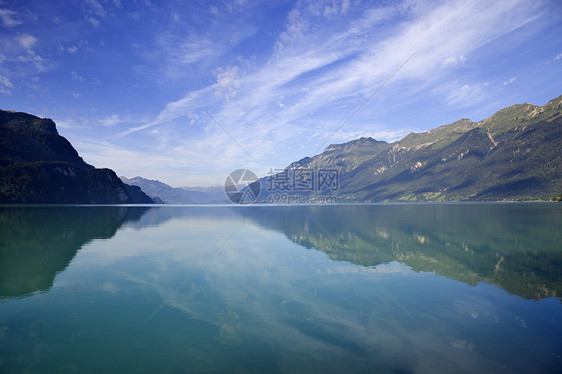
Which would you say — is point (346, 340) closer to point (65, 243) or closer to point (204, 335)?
point (204, 335)

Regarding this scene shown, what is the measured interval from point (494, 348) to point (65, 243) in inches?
1604

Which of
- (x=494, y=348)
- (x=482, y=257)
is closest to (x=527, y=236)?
(x=482, y=257)

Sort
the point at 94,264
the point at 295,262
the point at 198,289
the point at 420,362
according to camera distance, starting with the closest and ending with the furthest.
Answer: the point at 420,362, the point at 198,289, the point at 94,264, the point at 295,262

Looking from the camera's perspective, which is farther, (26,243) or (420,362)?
(26,243)

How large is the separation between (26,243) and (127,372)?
33840mm

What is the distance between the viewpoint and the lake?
9.69m

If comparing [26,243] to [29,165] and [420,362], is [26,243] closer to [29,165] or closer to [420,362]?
[420,362]

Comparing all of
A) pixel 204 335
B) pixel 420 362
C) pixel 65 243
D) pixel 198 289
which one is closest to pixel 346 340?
pixel 420 362

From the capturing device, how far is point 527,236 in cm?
4094

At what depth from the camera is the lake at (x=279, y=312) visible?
9.69 meters

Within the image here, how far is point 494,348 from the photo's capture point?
10586 mm

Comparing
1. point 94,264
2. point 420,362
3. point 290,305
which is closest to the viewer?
point 420,362

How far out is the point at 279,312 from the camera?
14.3 metres

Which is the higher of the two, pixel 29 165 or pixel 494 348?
pixel 29 165
